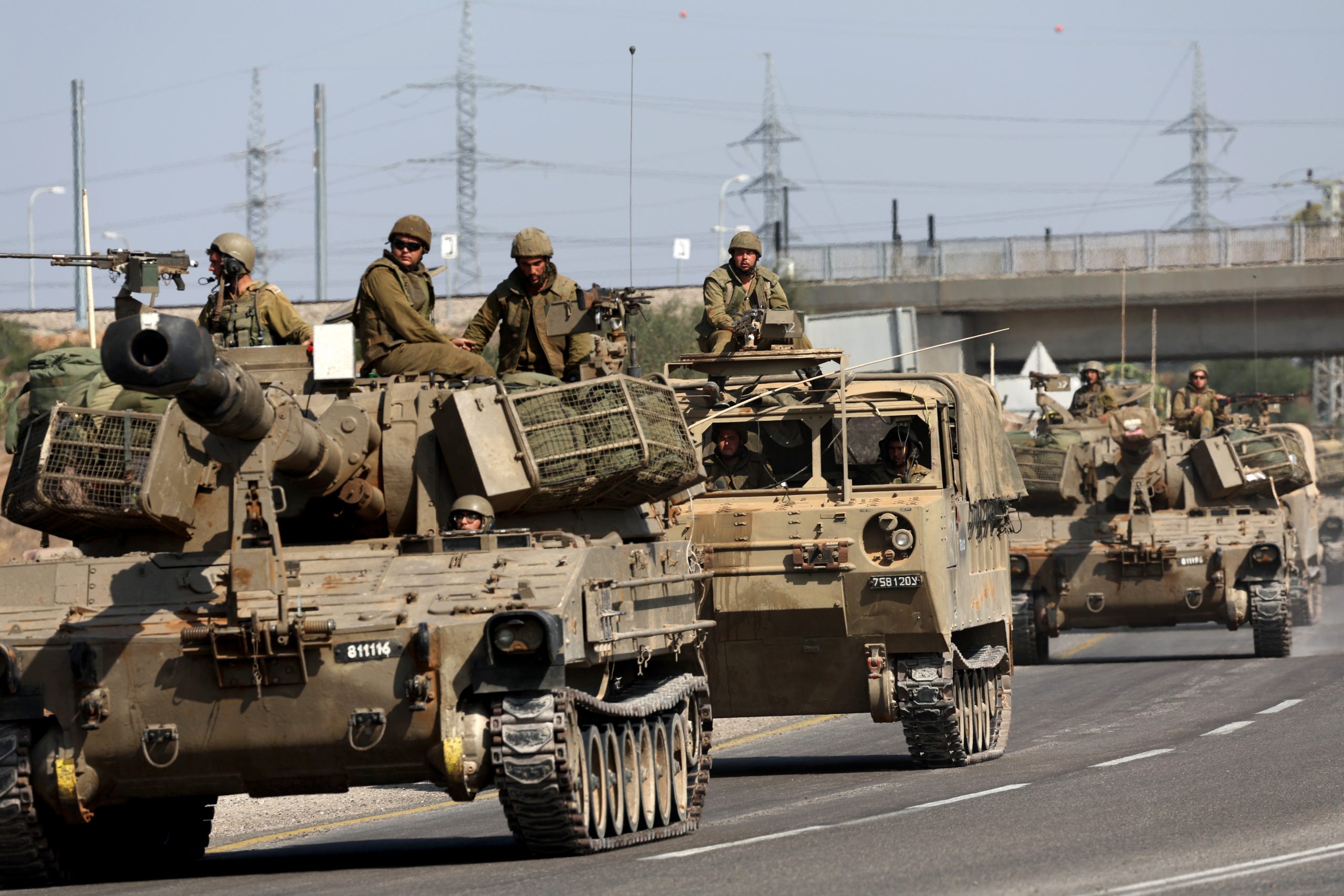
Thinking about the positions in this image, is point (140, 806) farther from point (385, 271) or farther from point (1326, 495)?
point (1326, 495)

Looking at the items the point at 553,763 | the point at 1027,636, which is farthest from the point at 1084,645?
the point at 553,763

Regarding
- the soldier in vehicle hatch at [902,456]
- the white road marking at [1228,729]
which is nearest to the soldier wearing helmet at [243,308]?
the soldier in vehicle hatch at [902,456]

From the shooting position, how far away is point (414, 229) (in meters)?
13.3

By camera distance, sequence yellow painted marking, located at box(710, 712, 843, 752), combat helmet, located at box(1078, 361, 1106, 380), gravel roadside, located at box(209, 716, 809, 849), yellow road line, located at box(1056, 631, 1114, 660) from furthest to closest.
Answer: yellow road line, located at box(1056, 631, 1114, 660)
combat helmet, located at box(1078, 361, 1106, 380)
yellow painted marking, located at box(710, 712, 843, 752)
gravel roadside, located at box(209, 716, 809, 849)

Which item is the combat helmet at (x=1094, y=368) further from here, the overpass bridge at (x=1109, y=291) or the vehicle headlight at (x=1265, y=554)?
the overpass bridge at (x=1109, y=291)

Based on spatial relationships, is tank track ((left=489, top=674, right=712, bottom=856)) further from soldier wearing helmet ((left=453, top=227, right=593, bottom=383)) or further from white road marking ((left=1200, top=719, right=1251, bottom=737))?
white road marking ((left=1200, top=719, right=1251, bottom=737))

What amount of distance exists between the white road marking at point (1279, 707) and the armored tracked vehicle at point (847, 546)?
3.25 metres

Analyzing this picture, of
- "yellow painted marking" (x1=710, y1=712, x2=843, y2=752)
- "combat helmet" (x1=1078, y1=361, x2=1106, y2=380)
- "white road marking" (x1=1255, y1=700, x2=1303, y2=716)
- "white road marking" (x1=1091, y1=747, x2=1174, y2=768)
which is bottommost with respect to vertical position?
"yellow painted marking" (x1=710, y1=712, x2=843, y2=752)

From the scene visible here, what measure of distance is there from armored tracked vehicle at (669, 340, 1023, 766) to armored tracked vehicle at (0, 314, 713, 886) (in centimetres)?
340

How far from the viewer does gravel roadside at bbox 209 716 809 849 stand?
15.2 meters

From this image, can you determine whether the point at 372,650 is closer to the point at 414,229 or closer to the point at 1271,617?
the point at 414,229

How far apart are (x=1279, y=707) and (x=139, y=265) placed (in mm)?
12437

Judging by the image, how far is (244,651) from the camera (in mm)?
10727

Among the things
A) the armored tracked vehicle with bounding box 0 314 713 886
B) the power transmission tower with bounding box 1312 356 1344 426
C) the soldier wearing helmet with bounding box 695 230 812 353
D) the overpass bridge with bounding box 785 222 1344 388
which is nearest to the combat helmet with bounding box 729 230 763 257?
the soldier wearing helmet with bounding box 695 230 812 353
